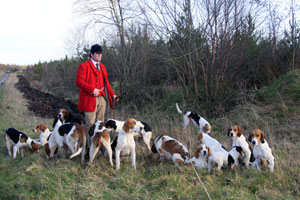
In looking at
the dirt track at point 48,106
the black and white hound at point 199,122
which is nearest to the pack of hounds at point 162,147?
the black and white hound at point 199,122

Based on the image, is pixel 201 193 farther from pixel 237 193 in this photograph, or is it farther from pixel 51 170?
pixel 51 170

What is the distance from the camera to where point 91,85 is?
5.62 metres

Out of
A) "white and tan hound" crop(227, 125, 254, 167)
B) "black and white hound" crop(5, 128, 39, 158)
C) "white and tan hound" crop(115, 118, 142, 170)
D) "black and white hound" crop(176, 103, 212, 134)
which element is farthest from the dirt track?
"white and tan hound" crop(227, 125, 254, 167)

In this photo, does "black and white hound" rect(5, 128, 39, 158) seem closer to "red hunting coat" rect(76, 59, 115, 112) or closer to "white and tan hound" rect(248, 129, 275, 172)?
"red hunting coat" rect(76, 59, 115, 112)

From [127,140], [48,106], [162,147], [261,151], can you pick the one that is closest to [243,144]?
[261,151]

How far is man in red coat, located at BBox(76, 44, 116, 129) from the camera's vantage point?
18.4ft

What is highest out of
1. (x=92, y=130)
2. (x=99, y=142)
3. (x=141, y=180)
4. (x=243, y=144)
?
(x=92, y=130)

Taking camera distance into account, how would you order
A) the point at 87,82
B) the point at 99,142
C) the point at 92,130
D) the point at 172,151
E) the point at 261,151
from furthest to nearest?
the point at 87,82, the point at 92,130, the point at 172,151, the point at 99,142, the point at 261,151

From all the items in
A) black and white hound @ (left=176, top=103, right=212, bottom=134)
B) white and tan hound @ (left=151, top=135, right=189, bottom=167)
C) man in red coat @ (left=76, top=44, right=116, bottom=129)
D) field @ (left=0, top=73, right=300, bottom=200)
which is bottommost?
field @ (left=0, top=73, right=300, bottom=200)

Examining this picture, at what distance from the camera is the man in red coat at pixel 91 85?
5.60 m

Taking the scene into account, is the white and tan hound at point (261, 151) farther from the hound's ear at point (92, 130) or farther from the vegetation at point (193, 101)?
the hound's ear at point (92, 130)

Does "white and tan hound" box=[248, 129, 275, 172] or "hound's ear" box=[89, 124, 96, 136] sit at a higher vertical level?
"hound's ear" box=[89, 124, 96, 136]

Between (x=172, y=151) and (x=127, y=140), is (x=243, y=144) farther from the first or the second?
(x=127, y=140)

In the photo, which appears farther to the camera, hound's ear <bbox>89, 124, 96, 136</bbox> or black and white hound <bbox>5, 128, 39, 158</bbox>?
black and white hound <bbox>5, 128, 39, 158</bbox>
